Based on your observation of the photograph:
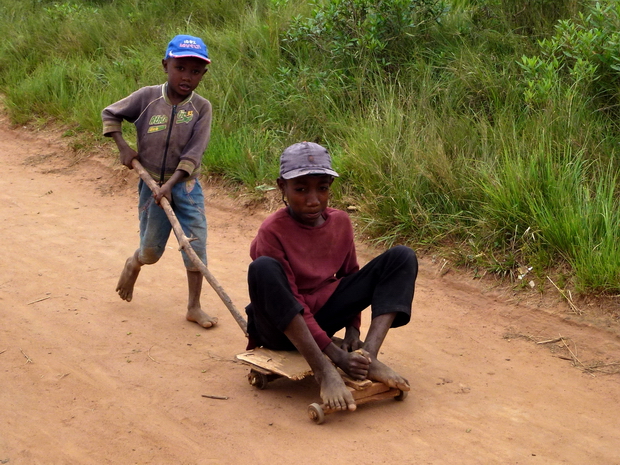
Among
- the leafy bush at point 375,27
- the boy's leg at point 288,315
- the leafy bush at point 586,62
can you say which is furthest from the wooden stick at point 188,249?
the leafy bush at point 375,27

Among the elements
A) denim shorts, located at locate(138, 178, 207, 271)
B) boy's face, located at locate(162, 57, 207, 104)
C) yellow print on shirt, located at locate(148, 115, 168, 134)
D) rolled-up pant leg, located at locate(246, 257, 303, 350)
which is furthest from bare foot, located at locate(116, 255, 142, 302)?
rolled-up pant leg, located at locate(246, 257, 303, 350)

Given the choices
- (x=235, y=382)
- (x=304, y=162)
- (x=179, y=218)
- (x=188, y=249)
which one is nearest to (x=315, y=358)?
(x=235, y=382)

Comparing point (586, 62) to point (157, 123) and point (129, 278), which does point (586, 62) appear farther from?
point (129, 278)

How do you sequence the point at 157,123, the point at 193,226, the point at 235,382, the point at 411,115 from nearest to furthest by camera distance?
the point at 235,382 < the point at 157,123 < the point at 193,226 < the point at 411,115

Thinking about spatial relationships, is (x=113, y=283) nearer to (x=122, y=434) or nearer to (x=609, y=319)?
(x=122, y=434)

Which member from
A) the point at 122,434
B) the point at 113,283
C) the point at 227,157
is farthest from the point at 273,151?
the point at 122,434

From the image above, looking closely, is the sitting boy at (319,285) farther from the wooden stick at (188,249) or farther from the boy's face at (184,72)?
the boy's face at (184,72)

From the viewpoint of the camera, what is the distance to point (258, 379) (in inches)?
140

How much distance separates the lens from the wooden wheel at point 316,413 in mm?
3186

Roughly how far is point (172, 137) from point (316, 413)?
5.87 feet

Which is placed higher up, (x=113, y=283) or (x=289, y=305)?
(x=289, y=305)

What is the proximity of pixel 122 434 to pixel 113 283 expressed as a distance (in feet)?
6.52

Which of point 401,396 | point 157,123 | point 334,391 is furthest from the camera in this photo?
point 157,123

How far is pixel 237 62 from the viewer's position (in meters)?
7.64
